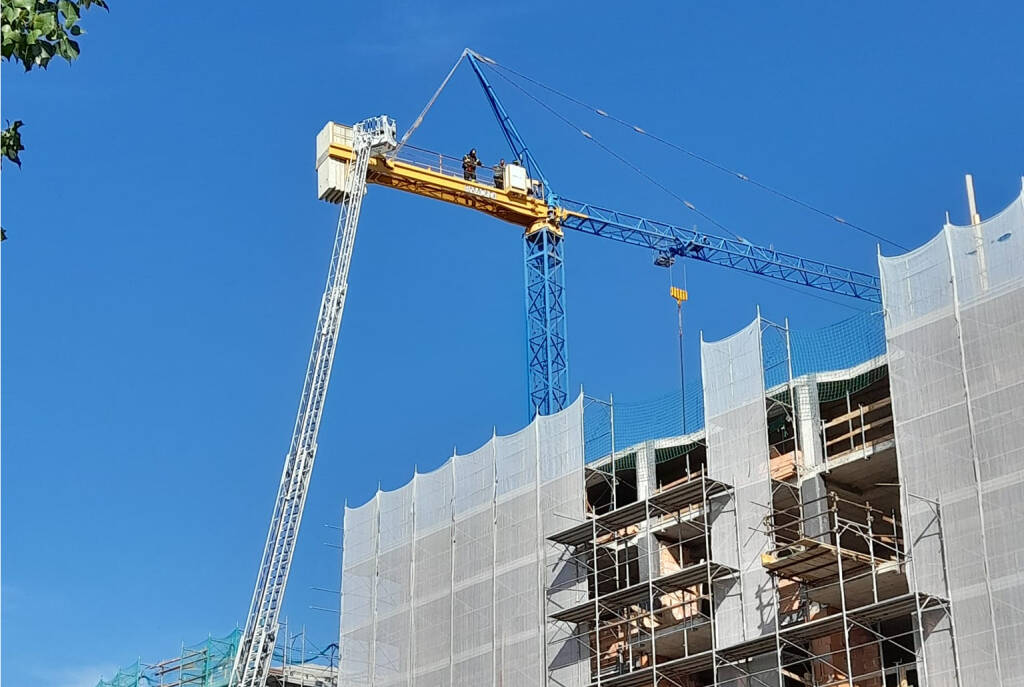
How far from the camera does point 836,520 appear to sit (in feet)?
126

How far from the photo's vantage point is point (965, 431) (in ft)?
121

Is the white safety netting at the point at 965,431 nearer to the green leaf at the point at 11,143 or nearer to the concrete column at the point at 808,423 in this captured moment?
the concrete column at the point at 808,423

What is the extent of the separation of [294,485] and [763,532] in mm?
21147

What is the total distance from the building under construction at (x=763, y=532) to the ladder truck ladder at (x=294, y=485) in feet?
10.3

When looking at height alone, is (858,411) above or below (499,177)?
below

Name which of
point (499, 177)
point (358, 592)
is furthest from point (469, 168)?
point (358, 592)

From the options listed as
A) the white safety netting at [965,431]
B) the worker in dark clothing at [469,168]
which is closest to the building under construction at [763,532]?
the white safety netting at [965,431]

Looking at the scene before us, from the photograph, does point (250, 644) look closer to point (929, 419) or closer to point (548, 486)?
point (548, 486)

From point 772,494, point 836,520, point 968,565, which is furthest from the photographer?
point 772,494

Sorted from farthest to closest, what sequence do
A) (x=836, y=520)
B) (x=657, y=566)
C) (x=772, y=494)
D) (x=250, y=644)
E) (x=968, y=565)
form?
(x=250, y=644) < (x=657, y=566) < (x=772, y=494) < (x=836, y=520) < (x=968, y=565)

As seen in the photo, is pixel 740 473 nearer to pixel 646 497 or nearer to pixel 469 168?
pixel 646 497

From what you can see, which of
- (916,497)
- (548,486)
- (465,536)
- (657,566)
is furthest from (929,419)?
(465,536)

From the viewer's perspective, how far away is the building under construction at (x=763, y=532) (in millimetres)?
36188

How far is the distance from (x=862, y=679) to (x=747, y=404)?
8.08 metres
